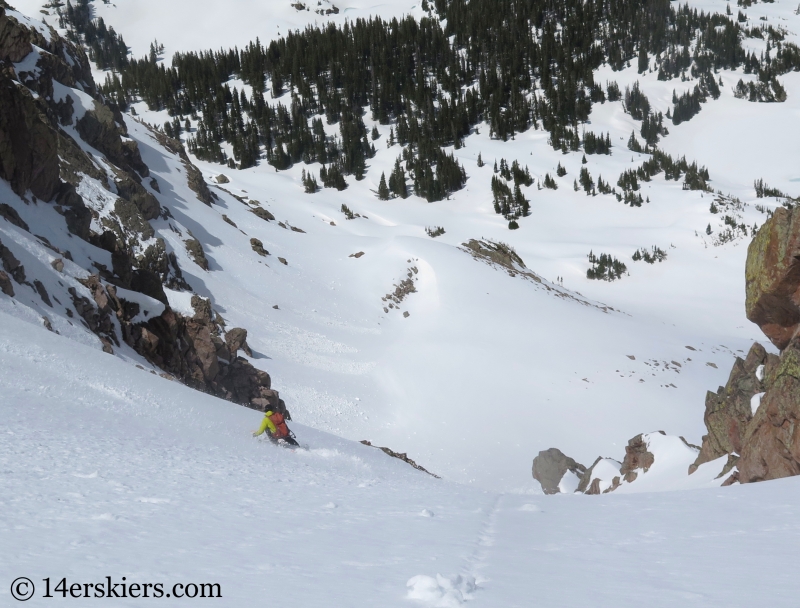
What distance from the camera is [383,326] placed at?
105 ft

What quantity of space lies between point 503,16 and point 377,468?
364 feet

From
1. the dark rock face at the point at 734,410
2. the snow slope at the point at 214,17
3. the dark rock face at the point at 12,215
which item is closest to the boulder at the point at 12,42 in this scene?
the dark rock face at the point at 12,215

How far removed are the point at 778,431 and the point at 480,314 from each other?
20871 millimetres

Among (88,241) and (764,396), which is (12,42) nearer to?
(88,241)

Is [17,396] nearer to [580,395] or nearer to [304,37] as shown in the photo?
[580,395]

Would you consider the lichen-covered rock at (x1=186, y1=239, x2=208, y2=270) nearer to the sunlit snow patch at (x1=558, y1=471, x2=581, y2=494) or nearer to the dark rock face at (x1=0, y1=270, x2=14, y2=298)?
the dark rock face at (x1=0, y1=270, x2=14, y2=298)

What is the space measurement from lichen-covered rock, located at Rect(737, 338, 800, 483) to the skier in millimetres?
9114

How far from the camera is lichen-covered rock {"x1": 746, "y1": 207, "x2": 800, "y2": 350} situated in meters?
12.9

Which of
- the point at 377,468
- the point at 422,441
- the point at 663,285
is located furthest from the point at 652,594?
the point at 663,285

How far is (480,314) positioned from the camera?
32.0m

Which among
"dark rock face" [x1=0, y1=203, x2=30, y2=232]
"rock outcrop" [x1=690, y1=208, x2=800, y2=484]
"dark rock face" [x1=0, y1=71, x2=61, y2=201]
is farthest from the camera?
"dark rock face" [x1=0, y1=71, x2=61, y2=201]

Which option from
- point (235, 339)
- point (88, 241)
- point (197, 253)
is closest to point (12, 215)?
point (88, 241)

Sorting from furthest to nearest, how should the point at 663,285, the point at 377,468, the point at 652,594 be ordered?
1. the point at 663,285
2. the point at 377,468
3. the point at 652,594

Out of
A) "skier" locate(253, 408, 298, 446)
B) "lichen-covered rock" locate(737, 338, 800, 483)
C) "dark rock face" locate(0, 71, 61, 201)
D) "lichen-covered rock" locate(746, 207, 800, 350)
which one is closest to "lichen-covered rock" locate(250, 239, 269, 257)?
"dark rock face" locate(0, 71, 61, 201)
